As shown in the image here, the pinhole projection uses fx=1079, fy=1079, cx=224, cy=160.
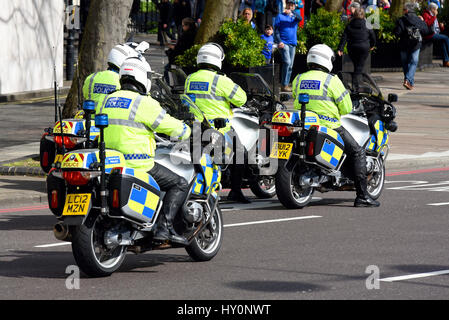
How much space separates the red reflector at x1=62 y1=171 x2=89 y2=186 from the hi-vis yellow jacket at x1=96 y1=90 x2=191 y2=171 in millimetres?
552

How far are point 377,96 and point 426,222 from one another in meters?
2.56

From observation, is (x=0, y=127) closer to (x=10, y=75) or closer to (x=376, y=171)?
(x=10, y=75)

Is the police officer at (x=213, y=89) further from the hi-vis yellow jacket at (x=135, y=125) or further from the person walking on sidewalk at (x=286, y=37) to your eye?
the person walking on sidewalk at (x=286, y=37)

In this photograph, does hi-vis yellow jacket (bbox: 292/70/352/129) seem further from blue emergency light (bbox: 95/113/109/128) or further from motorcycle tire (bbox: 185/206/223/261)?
blue emergency light (bbox: 95/113/109/128)

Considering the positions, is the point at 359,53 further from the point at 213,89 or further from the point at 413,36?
the point at 213,89

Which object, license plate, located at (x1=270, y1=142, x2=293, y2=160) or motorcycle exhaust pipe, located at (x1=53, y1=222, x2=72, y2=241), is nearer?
motorcycle exhaust pipe, located at (x1=53, y1=222, x2=72, y2=241)

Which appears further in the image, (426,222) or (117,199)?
(426,222)

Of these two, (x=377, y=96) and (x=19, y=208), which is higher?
(x=377, y=96)

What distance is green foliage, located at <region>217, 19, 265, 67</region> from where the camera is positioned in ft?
71.9

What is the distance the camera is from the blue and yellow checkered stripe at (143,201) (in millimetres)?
8523

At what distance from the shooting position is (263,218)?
39.7ft

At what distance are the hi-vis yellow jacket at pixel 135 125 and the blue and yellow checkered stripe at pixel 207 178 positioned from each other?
0.57m

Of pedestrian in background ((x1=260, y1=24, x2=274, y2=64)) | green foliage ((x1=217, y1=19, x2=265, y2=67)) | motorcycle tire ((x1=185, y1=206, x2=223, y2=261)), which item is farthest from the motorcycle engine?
pedestrian in background ((x1=260, y1=24, x2=274, y2=64))
